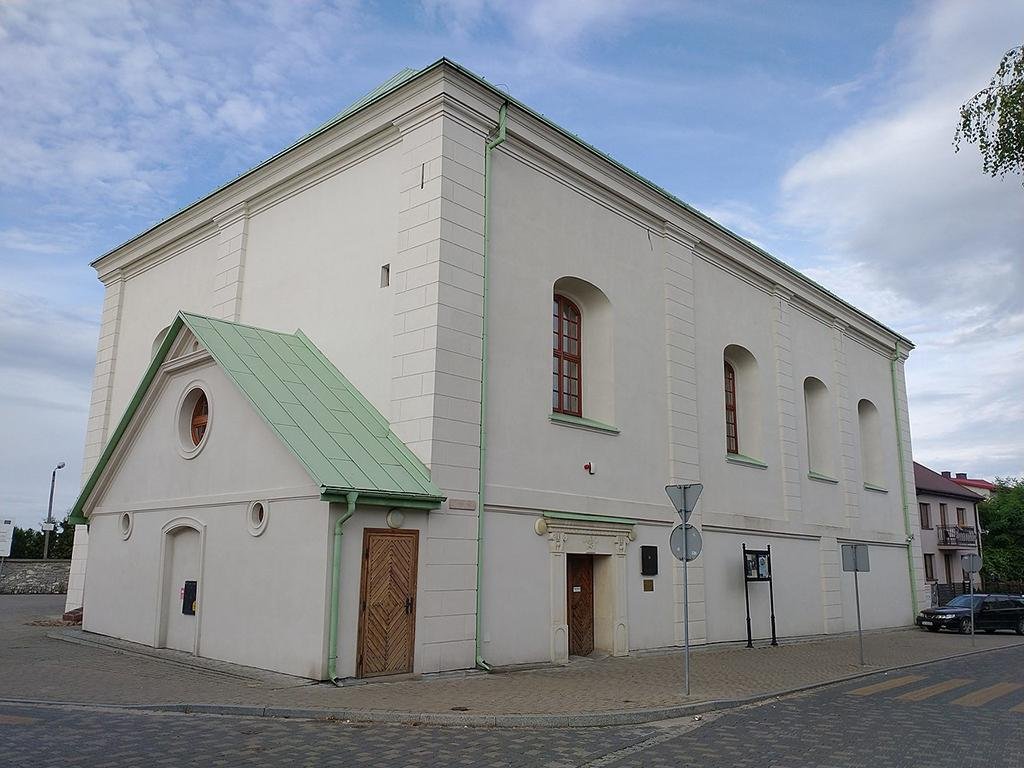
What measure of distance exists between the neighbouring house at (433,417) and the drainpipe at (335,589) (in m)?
0.04

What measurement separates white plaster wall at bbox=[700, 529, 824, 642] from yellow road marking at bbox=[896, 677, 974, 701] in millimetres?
5551

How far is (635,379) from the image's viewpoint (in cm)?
1864

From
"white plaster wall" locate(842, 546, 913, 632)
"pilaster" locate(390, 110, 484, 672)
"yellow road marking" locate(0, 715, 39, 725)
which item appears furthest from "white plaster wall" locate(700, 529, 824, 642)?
"yellow road marking" locate(0, 715, 39, 725)

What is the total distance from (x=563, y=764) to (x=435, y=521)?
6.24 m

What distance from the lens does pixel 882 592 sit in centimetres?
2820

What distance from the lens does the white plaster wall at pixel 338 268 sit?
15.7 meters

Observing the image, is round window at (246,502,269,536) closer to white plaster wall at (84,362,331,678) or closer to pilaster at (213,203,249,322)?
white plaster wall at (84,362,331,678)

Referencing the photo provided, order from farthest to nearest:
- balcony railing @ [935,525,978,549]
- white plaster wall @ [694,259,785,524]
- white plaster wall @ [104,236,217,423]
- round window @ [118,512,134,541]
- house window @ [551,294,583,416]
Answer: balcony railing @ [935,525,978,549], white plaster wall @ [104,236,217,423], white plaster wall @ [694,259,785,524], house window @ [551,294,583,416], round window @ [118,512,134,541]

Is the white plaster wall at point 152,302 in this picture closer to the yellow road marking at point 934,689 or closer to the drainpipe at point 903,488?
the yellow road marking at point 934,689

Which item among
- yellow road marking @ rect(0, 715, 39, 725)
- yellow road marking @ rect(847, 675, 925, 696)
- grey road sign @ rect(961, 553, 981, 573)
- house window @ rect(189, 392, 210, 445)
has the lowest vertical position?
yellow road marking @ rect(847, 675, 925, 696)

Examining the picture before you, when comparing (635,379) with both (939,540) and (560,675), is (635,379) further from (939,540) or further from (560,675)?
(939,540)

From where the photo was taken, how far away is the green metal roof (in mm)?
12797

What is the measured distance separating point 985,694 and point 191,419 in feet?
46.2

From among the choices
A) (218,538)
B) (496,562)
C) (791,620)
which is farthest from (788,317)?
(218,538)
